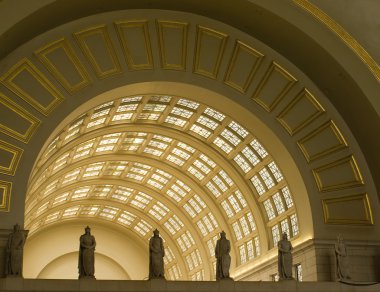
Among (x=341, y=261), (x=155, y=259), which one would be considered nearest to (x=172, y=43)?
(x=155, y=259)

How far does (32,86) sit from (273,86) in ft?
33.7

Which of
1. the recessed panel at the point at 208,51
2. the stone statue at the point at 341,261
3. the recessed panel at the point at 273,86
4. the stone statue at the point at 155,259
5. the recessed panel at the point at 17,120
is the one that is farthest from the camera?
the recessed panel at the point at 273,86

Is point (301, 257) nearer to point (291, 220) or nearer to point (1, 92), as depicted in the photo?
point (291, 220)

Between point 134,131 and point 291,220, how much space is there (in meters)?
9.17

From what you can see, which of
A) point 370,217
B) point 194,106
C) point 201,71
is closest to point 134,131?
point 194,106

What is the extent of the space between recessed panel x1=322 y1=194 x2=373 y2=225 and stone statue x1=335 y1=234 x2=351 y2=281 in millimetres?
2166

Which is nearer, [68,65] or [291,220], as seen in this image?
[68,65]

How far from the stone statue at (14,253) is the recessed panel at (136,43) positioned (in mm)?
8597

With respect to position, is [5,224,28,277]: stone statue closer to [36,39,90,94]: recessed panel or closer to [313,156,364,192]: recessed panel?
[36,39,90,94]: recessed panel

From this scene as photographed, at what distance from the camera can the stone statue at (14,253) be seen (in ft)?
77.7

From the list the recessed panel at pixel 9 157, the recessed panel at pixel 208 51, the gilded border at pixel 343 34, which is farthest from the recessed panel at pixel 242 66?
the recessed panel at pixel 9 157

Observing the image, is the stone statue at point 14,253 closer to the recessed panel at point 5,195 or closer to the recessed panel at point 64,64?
the recessed panel at point 5,195

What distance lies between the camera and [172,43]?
28.9 m

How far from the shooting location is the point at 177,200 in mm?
45531
